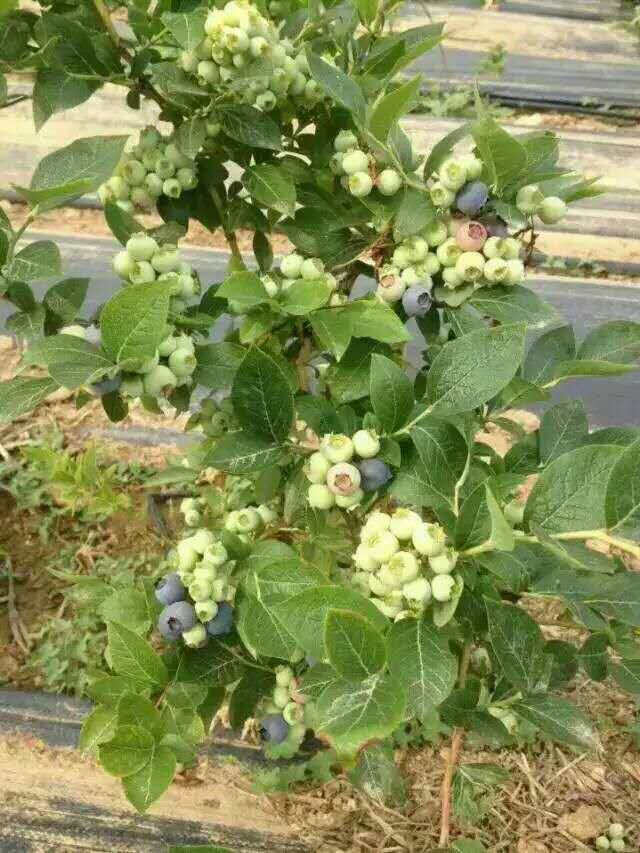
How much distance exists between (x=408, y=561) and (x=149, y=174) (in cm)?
62

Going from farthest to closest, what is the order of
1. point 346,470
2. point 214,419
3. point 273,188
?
1. point 214,419
2. point 273,188
3. point 346,470

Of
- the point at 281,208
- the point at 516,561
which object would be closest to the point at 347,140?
the point at 281,208

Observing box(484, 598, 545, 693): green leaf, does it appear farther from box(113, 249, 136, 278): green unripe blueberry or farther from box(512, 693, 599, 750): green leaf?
box(113, 249, 136, 278): green unripe blueberry

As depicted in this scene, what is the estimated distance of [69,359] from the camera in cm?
67

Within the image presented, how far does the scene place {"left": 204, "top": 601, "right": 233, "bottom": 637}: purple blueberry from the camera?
2.68 feet

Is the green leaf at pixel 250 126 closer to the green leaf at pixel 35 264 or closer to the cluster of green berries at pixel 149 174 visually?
the cluster of green berries at pixel 149 174

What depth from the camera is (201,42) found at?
0.83m

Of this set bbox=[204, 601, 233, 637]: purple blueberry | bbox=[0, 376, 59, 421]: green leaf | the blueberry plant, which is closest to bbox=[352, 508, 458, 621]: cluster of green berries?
the blueberry plant

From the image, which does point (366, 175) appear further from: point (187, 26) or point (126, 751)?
point (126, 751)

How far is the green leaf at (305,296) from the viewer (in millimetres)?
796

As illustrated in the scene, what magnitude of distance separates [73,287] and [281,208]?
9.8 inches

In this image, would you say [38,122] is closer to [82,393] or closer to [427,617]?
[82,393]

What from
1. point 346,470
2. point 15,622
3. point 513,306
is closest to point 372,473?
point 346,470

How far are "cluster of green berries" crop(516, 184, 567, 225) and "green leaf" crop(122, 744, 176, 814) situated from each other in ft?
2.09
